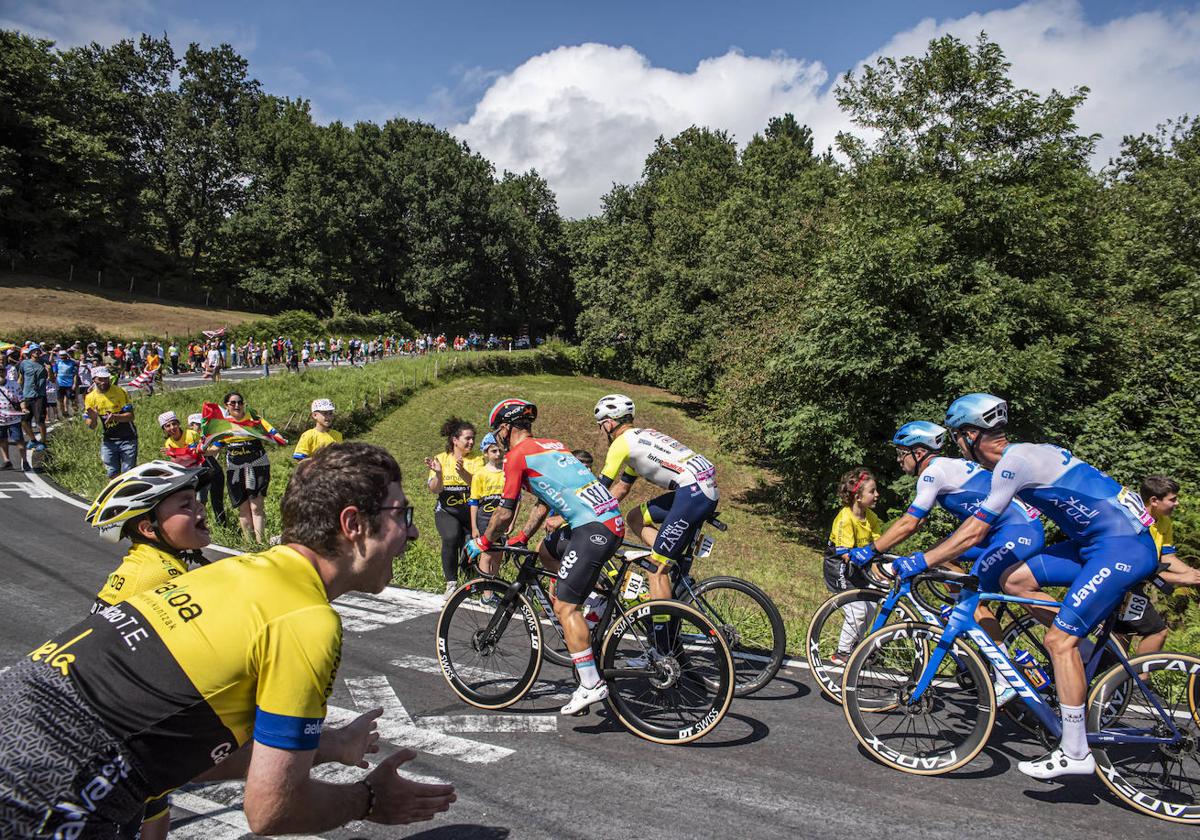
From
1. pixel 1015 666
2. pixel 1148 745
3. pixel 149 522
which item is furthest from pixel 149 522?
pixel 1148 745

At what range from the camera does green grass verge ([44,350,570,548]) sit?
15.3 metres

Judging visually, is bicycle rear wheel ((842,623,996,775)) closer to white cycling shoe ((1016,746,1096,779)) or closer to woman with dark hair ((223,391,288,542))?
white cycling shoe ((1016,746,1096,779))

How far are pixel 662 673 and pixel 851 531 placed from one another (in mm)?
2974

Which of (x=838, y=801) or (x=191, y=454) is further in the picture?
(x=191, y=454)

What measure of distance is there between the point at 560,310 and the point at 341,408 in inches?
2263

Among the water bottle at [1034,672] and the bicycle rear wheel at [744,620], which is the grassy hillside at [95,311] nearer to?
the bicycle rear wheel at [744,620]

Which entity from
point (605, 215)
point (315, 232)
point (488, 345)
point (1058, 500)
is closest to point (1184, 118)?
point (605, 215)

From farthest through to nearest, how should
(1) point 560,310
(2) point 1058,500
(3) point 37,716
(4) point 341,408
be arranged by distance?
1. (1) point 560,310
2. (4) point 341,408
3. (2) point 1058,500
4. (3) point 37,716

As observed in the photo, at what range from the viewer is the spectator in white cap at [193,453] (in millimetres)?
10797

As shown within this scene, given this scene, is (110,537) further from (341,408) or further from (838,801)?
(341,408)

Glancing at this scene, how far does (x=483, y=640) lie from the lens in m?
5.93

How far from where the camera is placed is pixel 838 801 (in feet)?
14.3

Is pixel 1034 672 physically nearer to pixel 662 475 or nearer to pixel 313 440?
pixel 662 475

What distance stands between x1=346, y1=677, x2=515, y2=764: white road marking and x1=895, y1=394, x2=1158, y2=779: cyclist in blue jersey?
3.35 meters
